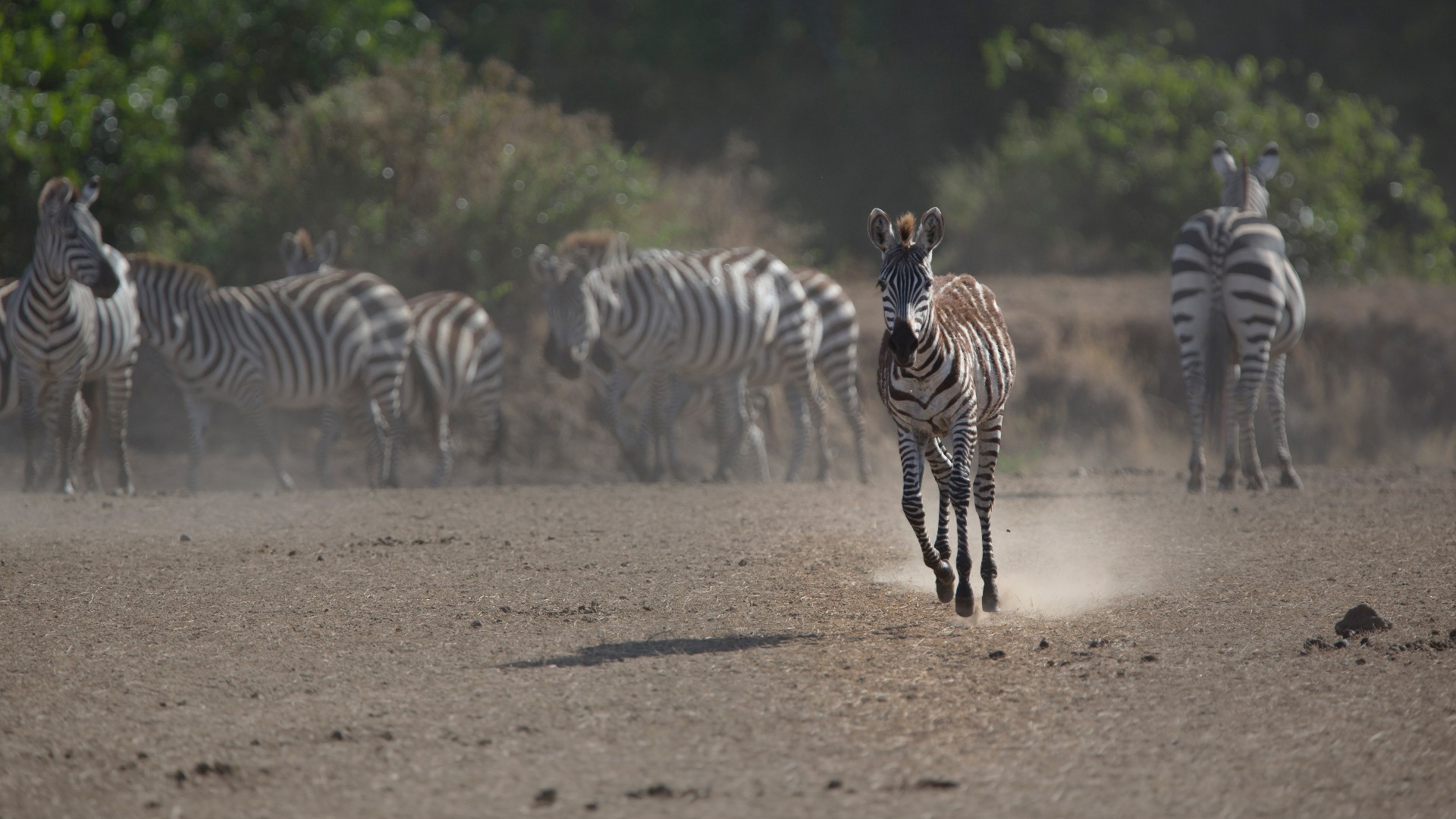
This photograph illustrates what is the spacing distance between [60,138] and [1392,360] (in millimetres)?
15605

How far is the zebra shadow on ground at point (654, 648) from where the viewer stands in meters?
5.61

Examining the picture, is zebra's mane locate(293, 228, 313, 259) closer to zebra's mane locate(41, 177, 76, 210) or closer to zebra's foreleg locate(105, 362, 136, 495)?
zebra's foreleg locate(105, 362, 136, 495)

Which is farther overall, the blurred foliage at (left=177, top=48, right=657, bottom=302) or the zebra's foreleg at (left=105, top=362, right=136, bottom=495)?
the blurred foliage at (left=177, top=48, right=657, bottom=302)

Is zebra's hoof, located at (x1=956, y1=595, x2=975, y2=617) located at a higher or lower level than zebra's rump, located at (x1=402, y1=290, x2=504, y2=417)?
lower

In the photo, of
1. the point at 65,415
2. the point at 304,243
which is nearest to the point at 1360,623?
the point at 65,415

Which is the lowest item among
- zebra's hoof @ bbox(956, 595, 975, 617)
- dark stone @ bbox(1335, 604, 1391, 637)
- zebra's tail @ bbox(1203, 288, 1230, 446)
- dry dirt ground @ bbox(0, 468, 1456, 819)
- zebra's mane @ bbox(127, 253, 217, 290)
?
dry dirt ground @ bbox(0, 468, 1456, 819)

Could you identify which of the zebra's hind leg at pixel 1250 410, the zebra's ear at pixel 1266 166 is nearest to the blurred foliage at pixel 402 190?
the zebra's ear at pixel 1266 166

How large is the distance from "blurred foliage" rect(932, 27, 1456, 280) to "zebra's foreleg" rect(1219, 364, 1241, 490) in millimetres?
9879

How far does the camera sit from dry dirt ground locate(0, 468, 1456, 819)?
419 cm

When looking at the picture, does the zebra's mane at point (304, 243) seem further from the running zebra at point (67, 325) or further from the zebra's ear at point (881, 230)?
the zebra's ear at point (881, 230)

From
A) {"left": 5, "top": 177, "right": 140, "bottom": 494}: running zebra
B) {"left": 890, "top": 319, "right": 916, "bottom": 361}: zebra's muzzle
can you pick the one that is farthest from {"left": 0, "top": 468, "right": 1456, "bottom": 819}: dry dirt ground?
{"left": 5, "top": 177, "right": 140, "bottom": 494}: running zebra

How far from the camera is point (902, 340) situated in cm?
561

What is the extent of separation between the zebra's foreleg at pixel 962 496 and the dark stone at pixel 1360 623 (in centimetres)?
155

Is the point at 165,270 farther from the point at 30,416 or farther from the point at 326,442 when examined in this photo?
the point at 326,442
